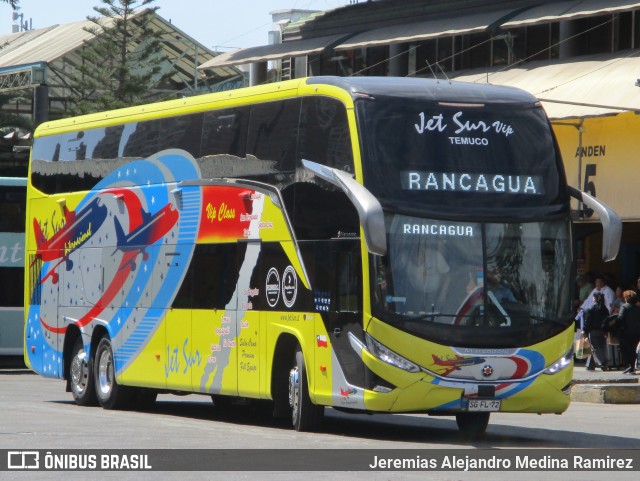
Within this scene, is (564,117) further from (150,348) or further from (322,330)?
(322,330)

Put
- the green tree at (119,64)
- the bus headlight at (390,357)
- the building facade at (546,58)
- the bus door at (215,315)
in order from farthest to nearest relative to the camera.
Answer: the green tree at (119,64), the building facade at (546,58), the bus door at (215,315), the bus headlight at (390,357)

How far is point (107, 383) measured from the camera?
20797 millimetres

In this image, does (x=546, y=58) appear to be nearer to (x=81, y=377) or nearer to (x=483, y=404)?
(x=81, y=377)

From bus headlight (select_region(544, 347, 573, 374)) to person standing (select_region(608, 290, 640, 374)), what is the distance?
1150 cm

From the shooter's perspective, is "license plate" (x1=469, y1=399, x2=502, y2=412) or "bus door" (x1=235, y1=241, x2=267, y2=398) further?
"bus door" (x1=235, y1=241, x2=267, y2=398)

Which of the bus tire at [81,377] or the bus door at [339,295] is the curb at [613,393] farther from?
the bus door at [339,295]

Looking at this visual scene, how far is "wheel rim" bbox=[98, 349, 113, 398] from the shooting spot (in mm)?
20703

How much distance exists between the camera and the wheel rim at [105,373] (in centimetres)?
2070

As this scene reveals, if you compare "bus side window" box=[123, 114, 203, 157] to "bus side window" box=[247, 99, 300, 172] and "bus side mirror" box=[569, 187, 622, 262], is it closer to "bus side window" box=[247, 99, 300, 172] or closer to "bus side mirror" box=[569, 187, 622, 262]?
"bus side window" box=[247, 99, 300, 172]

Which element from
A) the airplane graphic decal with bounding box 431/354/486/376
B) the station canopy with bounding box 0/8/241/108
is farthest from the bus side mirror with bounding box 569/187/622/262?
the station canopy with bounding box 0/8/241/108

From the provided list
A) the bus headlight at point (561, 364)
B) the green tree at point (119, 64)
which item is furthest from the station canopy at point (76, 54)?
the bus headlight at point (561, 364)

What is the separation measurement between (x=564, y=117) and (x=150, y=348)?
11.9 meters

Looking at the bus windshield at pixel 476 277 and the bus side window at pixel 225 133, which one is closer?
the bus windshield at pixel 476 277

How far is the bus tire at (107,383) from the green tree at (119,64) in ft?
153
